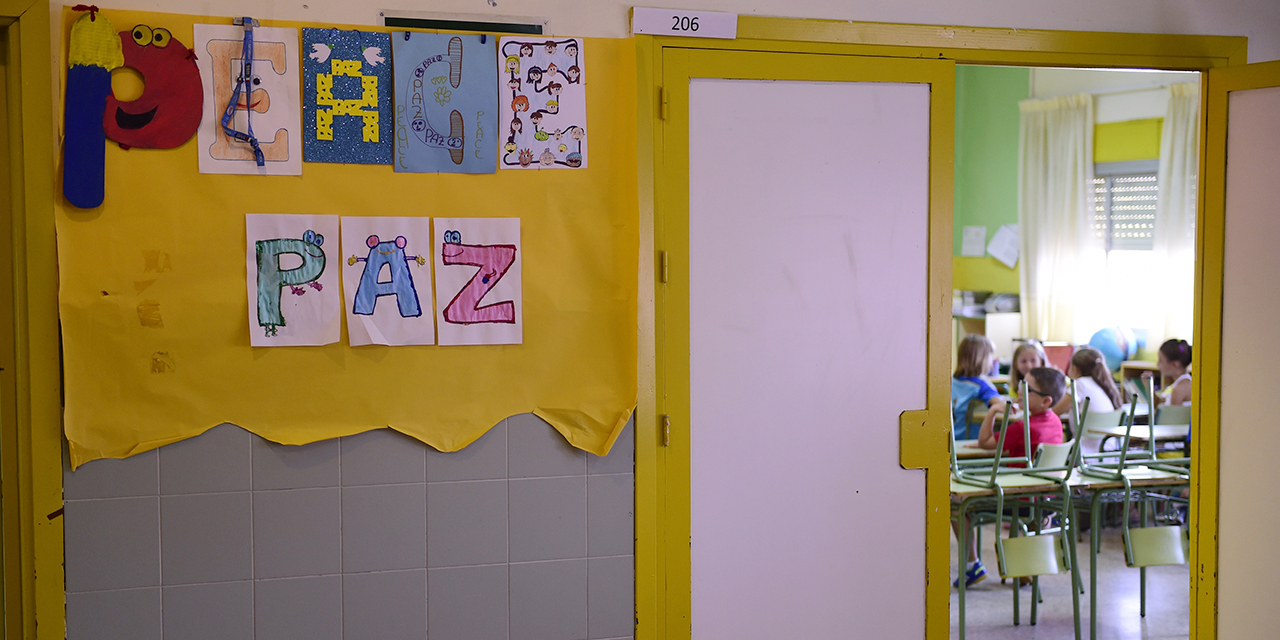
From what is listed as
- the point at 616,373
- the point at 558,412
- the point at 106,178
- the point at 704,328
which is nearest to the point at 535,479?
the point at 558,412

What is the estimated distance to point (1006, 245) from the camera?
25.0ft

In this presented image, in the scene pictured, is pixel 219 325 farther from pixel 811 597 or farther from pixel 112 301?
pixel 811 597

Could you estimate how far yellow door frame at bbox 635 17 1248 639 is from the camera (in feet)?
7.88

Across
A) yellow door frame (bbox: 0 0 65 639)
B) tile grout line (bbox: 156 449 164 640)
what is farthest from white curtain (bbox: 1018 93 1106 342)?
yellow door frame (bbox: 0 0 65 639)

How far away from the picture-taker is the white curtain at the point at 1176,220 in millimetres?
6480

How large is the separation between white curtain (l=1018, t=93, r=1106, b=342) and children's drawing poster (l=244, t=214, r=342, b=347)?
21.7ft

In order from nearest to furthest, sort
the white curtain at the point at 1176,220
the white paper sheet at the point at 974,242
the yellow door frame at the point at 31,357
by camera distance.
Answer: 1. the yellow door frame at the point at 31,357
2. the white curtain at the point at 1176,220
3. the white paper sheet at the point at 974,242

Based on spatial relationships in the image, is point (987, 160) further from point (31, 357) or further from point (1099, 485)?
point (31, 357)

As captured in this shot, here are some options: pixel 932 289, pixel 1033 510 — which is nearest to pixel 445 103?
pixel 932 289

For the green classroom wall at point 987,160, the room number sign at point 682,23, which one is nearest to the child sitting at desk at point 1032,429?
the room number sign at point 682,23

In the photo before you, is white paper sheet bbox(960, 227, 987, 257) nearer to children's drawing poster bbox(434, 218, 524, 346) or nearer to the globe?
the globe

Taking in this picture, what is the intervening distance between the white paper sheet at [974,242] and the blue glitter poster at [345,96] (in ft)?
21.7

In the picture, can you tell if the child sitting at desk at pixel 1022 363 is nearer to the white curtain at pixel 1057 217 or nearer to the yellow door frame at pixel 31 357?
the white curtain at pixel 1057 217

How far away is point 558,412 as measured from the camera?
2.38 m
